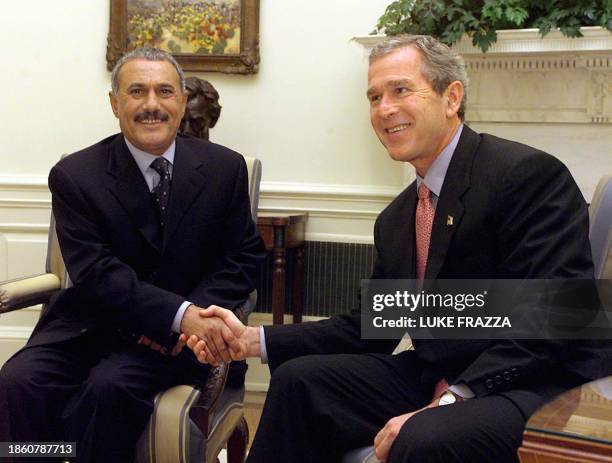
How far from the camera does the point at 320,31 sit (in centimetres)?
408

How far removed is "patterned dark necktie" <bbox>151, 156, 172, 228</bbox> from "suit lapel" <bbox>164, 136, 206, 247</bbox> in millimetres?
22

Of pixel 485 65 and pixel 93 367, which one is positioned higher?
pixel 485 65

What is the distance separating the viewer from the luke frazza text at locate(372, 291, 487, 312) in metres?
2.01

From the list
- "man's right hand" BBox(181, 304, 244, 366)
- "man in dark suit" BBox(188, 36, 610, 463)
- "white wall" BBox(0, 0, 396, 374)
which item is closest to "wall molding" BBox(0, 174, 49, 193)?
"white wall" BBox(0, 0, 396, 374)

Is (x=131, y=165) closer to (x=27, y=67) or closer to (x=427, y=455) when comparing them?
(x=427, y=455)

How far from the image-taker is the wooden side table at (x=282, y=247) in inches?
146

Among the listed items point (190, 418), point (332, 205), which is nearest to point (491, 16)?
point (332, 205)

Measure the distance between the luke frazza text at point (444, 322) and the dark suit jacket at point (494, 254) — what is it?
43 millimetres

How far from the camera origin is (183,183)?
2.68m

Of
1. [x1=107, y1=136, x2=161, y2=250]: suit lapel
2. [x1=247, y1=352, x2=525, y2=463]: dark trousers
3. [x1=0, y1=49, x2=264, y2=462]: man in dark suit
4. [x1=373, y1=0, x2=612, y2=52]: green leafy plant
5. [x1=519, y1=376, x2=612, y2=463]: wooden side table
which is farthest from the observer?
[x1=373, y1=0, x2=612, y2=52]: green leafy plant

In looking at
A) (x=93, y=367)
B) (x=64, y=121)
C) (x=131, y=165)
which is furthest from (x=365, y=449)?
(x=64, y=121)

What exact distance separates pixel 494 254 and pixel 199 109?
202cm

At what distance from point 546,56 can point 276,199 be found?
1.45m

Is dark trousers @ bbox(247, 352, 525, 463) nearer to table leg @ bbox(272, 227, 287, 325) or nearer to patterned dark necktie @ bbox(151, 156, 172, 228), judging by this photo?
patterned dark necktie @ bbox(151, 156, 172, 228)
